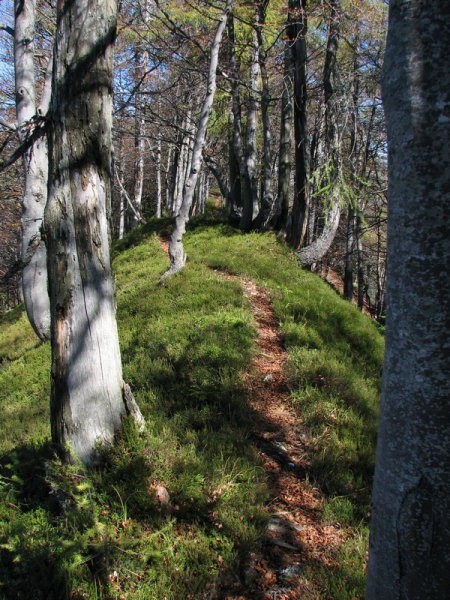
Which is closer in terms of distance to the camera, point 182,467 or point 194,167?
point 182,467

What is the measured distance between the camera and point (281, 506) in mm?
3562

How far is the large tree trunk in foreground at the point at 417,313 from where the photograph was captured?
3.91 ft

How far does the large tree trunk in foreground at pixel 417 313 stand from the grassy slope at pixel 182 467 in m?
1.64

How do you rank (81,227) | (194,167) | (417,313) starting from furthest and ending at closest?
(194,167), (81,227), (417,313)

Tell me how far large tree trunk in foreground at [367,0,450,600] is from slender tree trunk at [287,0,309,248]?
9.91 m

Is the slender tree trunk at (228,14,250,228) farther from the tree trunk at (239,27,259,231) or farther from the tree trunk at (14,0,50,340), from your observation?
the tree trunk at (14,0,50,340)

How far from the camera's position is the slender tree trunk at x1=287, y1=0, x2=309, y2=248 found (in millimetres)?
10773

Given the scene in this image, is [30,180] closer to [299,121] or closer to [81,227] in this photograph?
[81,227]

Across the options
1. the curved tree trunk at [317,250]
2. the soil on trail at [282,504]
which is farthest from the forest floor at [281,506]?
the curved tree trunk at [317,250]

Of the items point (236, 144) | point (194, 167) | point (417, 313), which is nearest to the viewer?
point (417, 313)

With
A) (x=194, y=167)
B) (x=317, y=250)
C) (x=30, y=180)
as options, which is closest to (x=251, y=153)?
(x=317, y=250)

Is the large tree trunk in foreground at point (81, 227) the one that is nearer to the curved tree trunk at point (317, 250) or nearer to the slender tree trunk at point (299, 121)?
the slender tree trunk at point (299, 121)

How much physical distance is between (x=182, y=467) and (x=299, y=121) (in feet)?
33.1

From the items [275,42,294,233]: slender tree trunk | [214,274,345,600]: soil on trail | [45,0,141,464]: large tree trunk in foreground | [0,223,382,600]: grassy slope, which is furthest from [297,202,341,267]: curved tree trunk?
[45,0,141,464]: large tree trunk in foreground
